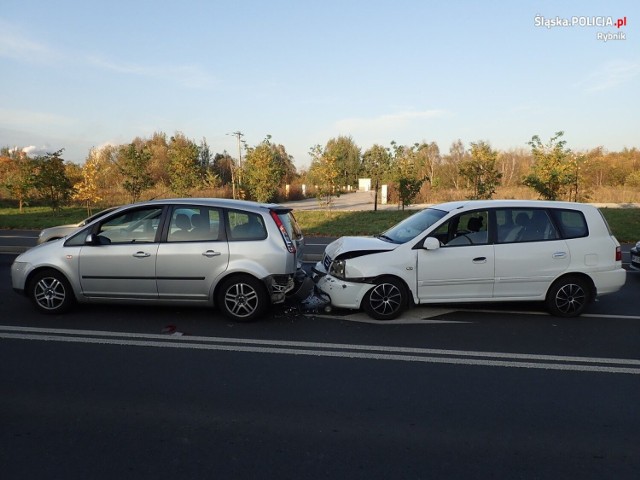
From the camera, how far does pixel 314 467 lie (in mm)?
2998

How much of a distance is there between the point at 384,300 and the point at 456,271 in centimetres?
109

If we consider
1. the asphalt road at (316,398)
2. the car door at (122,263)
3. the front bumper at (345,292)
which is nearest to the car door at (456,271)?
the asphalt road at (316,398)

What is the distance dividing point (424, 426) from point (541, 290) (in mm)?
3973

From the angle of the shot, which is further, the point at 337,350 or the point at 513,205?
the point at 513,205

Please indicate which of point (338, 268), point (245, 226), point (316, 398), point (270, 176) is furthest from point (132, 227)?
point (270, 176)

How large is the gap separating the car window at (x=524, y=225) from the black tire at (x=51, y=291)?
6.10 m

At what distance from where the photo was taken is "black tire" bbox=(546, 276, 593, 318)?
6.64 metres

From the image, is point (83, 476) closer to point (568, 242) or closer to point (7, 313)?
point (7, 313)

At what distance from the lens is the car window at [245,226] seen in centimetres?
634

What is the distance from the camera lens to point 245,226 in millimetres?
6398

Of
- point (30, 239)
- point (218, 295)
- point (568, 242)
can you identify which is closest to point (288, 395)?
point (218, 295)

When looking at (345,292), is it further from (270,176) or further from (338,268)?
(270,176)

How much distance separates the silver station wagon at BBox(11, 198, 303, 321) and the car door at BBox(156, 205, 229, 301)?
1cm

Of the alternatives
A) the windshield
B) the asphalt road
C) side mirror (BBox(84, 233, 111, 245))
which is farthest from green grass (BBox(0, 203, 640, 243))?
the asphalt road
